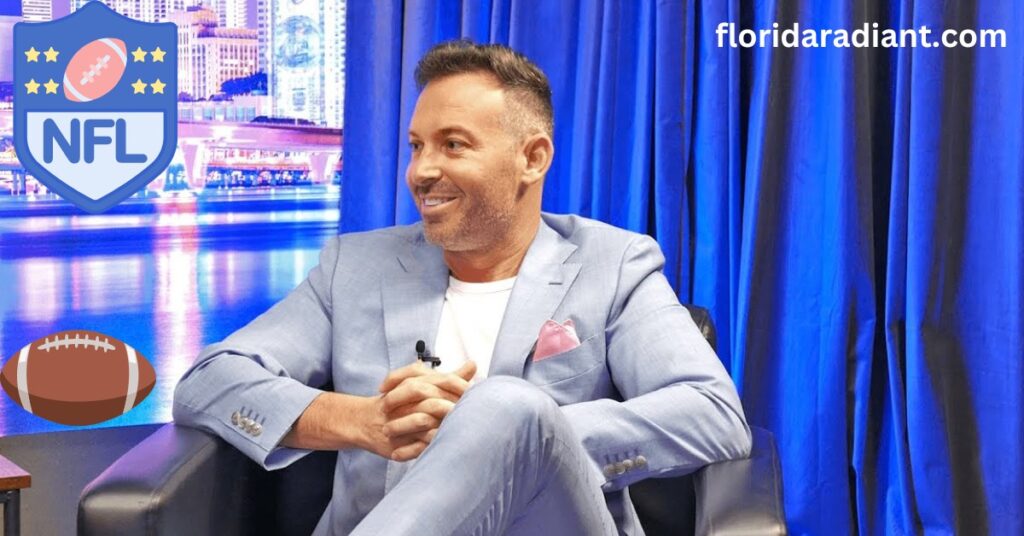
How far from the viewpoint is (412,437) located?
5.23 ft

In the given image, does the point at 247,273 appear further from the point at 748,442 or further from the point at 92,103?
the point at 748,442

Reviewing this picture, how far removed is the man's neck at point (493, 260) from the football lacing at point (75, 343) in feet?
3.68

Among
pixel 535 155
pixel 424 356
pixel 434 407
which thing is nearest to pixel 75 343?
pixel 424 356

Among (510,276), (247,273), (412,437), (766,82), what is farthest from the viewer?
(247,273)

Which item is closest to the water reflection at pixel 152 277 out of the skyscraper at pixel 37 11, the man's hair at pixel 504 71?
the skyscraper at pixel 37 11

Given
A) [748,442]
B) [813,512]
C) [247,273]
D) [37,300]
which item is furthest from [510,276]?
[37,300]

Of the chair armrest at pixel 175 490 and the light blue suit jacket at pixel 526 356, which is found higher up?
the light blue suit jacket at pixel 526 356

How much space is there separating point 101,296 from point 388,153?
2.55 feet

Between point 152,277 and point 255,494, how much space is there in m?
1.13

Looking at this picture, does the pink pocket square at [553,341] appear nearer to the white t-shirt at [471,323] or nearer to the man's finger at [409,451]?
the white t-shirt at [471,323]

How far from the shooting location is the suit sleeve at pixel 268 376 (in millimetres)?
1676

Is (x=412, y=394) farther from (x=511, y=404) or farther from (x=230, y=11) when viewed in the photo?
(x=230, y=11)

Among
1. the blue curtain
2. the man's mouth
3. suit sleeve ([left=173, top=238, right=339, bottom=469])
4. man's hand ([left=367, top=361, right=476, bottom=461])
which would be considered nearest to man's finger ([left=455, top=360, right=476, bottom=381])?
man's hand ([left=367, top=361, right=476, bottom=461])

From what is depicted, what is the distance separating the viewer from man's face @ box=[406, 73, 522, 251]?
6.16 ft
